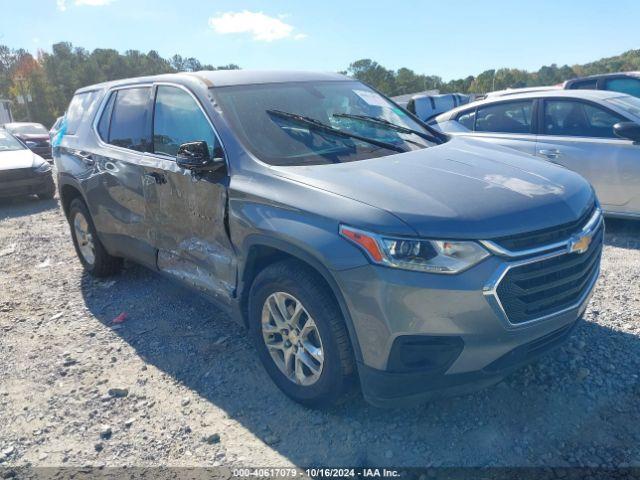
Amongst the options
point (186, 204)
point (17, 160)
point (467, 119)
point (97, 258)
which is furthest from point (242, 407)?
point (17, 160)

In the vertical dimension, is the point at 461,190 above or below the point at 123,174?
above

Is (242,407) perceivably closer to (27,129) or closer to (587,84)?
(587,84)

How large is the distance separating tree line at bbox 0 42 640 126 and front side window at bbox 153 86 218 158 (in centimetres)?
4499

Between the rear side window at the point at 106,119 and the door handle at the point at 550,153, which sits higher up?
the rear side window at the point at 106,119

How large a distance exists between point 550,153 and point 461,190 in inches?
152

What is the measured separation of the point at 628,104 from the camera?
5.95 m

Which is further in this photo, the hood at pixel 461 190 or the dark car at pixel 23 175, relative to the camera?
the dark car at pixel 23 175

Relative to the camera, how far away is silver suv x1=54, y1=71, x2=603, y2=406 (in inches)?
95.7

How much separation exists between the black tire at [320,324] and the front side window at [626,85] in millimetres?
9954

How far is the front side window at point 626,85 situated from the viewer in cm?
1033

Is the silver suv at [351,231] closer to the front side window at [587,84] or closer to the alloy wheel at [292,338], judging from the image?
the alloy wheel at [292,338]

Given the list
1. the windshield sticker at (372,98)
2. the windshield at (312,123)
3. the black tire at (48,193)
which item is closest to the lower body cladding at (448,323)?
the windshield at (312,123)

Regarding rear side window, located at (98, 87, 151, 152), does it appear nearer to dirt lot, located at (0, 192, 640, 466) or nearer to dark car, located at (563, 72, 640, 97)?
dirt lot, located at (0, 192, 640, 466)

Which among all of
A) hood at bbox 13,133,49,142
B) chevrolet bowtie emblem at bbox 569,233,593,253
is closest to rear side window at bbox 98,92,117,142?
chevrolet bowtie emblem at bbox 569,233,593,253
